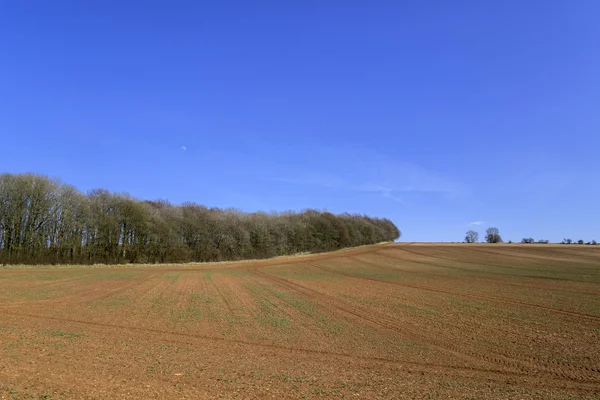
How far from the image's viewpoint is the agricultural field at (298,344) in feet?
30.9

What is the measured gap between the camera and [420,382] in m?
10.2

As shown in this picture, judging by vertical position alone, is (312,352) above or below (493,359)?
above

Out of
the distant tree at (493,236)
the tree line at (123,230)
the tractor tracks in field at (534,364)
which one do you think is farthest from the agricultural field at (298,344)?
the distant tree at (493,236)

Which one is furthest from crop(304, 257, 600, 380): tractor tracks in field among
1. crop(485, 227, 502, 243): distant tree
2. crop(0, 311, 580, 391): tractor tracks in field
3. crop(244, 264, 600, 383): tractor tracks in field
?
crop(485, 227, 502, 243): distant tree

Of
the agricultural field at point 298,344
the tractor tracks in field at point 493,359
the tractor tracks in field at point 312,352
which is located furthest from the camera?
the tractor tracks in field at point 493,359

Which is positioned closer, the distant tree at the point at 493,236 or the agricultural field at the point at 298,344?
the agricultural field at the point at 298,344

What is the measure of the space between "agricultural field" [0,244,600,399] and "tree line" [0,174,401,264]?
103 feet

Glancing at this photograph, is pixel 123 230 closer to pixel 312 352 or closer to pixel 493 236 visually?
pixel 312 352

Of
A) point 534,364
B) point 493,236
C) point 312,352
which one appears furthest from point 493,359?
point 493,236

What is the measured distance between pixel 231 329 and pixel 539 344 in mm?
11514

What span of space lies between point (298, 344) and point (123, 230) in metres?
56.9

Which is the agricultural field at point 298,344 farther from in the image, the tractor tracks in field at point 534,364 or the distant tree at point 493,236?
the distant tree at point 493,236

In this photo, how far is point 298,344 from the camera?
14383mm

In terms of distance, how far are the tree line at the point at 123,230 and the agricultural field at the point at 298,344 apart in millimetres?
31473
